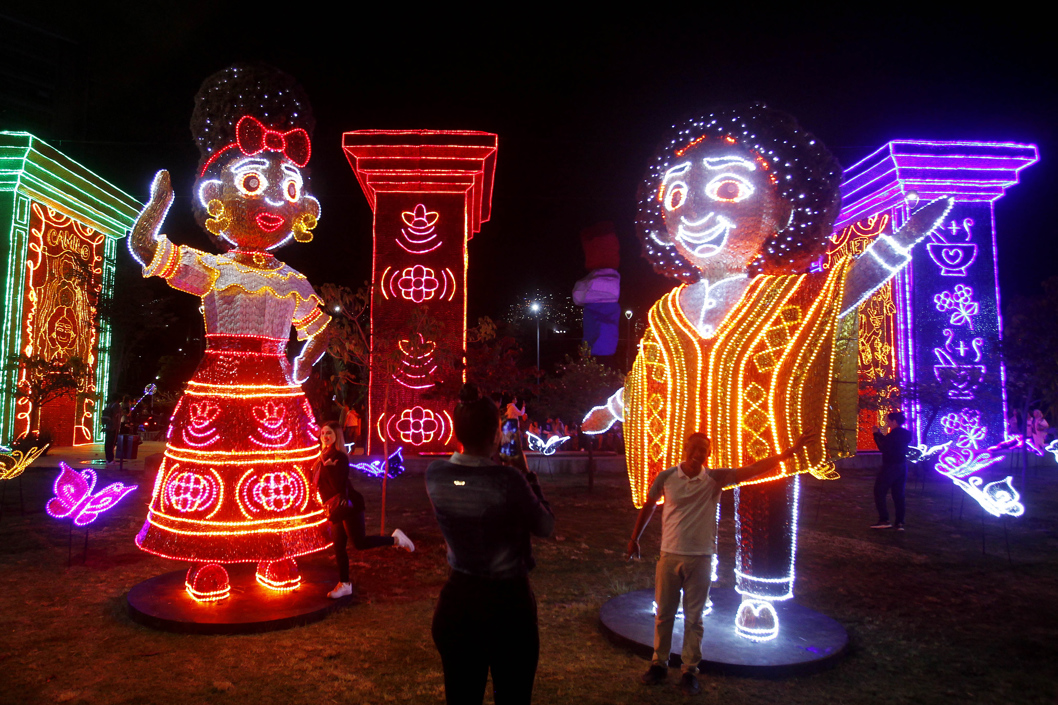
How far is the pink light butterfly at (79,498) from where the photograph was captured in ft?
19.2

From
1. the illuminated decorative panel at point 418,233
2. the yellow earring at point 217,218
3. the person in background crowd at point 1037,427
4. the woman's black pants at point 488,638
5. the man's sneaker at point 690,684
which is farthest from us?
the illuminated decorative panel at point 418,233

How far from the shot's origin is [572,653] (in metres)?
4.62

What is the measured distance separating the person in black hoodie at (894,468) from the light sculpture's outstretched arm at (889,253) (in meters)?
5.69

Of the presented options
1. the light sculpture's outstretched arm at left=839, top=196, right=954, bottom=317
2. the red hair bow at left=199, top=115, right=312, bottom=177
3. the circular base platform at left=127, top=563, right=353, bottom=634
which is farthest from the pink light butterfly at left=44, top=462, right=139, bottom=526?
the light sculpture's outstretched arm at left=839, top=196, right=954, bottom=317

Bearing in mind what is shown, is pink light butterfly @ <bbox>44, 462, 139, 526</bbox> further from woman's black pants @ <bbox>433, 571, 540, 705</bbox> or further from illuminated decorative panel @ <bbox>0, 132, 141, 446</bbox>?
illuminated decorative panel @ <bbox>0, 132, 141, 446</bbox>

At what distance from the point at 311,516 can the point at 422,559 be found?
94.5 inches

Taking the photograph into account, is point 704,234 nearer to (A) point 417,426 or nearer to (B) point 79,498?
(B) point 79,498

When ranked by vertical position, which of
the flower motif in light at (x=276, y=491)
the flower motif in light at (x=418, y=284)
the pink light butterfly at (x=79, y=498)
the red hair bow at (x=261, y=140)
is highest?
the flower motif in light at (x=418, y=284)

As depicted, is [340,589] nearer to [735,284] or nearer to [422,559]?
[422,559]

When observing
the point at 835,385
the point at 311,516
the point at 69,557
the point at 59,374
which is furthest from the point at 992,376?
the point at 59,374

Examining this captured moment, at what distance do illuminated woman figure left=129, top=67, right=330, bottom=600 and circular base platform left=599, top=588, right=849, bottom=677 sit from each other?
244 cm

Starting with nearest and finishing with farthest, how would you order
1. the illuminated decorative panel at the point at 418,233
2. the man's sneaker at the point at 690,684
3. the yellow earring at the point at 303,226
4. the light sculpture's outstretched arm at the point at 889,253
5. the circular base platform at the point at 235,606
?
the man's sneaker at the point at 690,684 → the light sculpture's outstretched arm at the point at 889,253 → the circular base platform at the point at 235,606 → the yellow earring at the point at 303,226 → the illuminated decorative panel at the point at 418,233

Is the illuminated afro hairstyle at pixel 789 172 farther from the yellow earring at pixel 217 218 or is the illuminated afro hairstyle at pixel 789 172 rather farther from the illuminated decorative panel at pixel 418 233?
the illuminated decorative panel at pixel 418 233

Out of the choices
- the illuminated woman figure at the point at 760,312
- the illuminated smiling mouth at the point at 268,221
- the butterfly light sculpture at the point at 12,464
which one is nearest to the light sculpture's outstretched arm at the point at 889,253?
the illuminated woman figure at the point at 760,312
